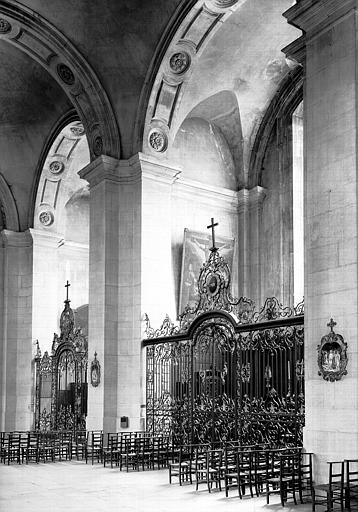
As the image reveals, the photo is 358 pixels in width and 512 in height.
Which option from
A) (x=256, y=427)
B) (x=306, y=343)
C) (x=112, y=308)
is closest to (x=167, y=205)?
(x=112, y=308)

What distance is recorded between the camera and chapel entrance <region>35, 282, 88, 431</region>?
68.1 feet

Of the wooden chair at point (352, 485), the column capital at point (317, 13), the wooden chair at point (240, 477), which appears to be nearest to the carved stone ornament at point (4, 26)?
the column capital at point (317, 13)

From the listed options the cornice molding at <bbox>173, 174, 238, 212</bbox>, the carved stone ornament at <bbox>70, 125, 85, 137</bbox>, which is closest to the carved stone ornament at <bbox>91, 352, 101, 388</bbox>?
the cornice molding at <bbox>173, 174, 238, 212</bbox>

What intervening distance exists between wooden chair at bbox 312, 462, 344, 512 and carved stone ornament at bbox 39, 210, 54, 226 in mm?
15866

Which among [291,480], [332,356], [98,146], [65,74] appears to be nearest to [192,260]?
[98,146]

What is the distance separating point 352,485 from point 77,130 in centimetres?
1601

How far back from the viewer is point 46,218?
24531 mm

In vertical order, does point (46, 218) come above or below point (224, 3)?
below

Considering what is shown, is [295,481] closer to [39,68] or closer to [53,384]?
[53,384]

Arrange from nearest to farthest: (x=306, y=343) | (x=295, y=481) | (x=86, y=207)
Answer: (x=295, y=481) < (x=306, y=343) < (x=86, y=207)

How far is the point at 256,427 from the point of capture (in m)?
14.5

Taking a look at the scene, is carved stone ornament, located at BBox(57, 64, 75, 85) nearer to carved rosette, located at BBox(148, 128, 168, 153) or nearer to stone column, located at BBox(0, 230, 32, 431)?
carved rosette, located at BBox(148, 128, 168, 153)

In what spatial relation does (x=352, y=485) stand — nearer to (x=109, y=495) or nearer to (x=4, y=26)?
(x=109, y=495)

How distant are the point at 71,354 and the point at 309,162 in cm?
1179
